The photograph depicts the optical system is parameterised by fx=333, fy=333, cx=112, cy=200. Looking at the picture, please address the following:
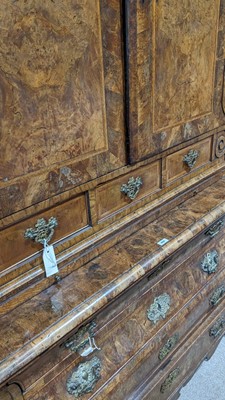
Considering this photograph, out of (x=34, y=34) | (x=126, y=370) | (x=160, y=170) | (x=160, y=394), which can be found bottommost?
(x=160, y=394)

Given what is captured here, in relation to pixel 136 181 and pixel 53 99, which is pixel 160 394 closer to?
pixel 136 181

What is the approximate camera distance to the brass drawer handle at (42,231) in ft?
2.69

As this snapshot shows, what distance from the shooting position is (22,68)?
0.68m

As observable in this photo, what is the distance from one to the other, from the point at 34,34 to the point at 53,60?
7 cm

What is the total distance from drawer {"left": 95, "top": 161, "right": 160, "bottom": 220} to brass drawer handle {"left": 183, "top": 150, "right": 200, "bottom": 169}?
0.16 metres

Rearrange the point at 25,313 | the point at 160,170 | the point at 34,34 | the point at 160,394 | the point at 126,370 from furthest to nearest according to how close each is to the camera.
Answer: the point at 160,394 < the point at 160,170 < the point at 126,370 < the point at 25,313 < the point at 34,34

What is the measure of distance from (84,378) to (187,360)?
64 cm

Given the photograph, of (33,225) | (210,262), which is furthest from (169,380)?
(33,225)

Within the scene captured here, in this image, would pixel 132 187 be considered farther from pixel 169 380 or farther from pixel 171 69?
pixel 169 380

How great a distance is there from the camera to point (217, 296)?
1457mm

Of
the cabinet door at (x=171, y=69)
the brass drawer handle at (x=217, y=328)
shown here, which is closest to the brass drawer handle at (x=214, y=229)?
the cabinet door at (x=171, y=69)

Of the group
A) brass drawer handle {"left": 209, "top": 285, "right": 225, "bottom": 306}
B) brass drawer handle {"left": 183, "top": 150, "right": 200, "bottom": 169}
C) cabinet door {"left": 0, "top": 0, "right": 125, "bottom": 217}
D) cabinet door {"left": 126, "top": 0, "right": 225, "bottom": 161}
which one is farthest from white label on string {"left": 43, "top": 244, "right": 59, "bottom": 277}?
brass drawer handle {"left": 209, "top": 285, "right": 225, "bottom": 306}

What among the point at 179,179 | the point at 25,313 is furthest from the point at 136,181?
the point at 25,313

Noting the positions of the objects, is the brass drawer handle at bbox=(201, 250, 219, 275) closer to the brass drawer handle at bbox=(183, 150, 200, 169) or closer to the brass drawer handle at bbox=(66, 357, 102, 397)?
the brass drawer handle at bbox=(183, 150, 200, 169)
